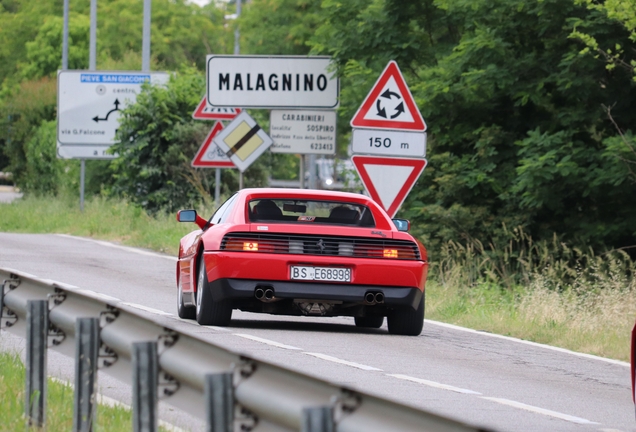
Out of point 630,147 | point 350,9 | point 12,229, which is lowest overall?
point 12,229

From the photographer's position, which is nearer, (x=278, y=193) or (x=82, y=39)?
(x=278, y=193)

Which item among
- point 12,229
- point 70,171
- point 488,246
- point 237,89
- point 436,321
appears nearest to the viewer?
point 436,321

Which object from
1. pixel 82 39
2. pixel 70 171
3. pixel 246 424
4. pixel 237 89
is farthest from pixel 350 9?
pixel 82 39

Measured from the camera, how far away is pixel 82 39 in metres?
79.8

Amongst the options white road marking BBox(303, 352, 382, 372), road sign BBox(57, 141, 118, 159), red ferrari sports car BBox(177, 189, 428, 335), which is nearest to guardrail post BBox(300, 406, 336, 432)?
white road marking BBox(303, 352, 382, 372)

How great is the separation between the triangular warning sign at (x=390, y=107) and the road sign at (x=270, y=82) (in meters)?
6.15

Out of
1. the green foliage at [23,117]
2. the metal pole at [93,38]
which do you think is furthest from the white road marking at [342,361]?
the green foliage at [23,117]

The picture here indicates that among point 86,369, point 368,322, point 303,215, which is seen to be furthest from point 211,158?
point 86,369

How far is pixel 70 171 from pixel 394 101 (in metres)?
28.7

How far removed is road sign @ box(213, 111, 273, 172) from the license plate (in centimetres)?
1206

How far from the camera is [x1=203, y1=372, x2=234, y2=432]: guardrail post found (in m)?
4.75

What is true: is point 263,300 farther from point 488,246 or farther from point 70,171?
point 70,171

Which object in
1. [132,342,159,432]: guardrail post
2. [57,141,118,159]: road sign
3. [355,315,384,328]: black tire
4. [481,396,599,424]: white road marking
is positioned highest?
[57,141,118,159]: road sign

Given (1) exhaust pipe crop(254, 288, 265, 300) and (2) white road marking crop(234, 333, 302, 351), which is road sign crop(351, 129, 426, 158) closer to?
(1) exhaust pipe crop(254, 288, 265, 300)
